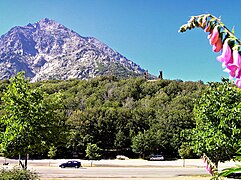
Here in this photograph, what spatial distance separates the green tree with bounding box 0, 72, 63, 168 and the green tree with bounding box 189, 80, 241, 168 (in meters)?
7.82

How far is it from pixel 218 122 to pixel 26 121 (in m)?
9.77

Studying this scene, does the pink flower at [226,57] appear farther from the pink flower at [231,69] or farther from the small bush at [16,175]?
the small bush at [16,175]

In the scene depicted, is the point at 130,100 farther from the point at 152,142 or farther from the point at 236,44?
the point at 236,44

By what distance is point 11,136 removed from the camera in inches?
526

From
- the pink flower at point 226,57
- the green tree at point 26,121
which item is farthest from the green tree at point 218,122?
the pink flower at point 226,57

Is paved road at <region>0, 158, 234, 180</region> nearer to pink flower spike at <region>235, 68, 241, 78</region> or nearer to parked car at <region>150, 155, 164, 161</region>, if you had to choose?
parked car at <region>150, 155, 164, 161</region>

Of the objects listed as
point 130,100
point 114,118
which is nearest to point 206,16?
point 114,118

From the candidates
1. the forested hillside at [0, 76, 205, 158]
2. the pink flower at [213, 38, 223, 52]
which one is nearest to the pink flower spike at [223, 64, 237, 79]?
the pink flower at [213, 38, 223, 52]

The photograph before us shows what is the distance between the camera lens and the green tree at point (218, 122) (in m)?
15.5

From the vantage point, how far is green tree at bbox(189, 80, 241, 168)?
611 inches

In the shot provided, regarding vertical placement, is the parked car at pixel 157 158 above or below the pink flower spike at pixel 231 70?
below

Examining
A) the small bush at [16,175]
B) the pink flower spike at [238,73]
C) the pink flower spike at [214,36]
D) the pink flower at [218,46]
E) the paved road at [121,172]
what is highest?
the pink flower spike at [214,36]

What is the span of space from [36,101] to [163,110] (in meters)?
45.7

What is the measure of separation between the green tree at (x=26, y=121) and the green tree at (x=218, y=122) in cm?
782
